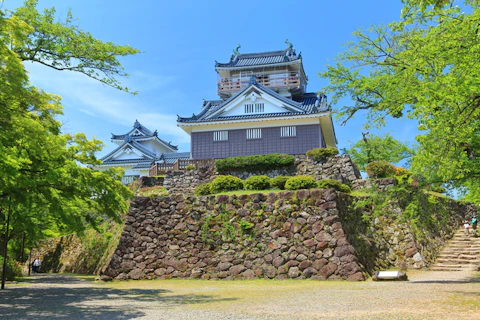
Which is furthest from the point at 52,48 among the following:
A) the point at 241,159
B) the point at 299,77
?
the point at 299,77

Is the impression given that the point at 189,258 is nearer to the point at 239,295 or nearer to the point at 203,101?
the point at 239,295

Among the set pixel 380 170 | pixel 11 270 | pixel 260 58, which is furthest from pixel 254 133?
pixel 11 270

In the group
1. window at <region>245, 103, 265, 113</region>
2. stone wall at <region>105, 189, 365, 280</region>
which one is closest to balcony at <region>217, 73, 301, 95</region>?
window at <region>245, 103, 265, 113</region>

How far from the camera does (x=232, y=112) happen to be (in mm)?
33562

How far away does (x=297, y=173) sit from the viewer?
26.6m

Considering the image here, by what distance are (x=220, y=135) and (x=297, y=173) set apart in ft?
27.0

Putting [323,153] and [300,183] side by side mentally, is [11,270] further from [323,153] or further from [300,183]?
[323,153]

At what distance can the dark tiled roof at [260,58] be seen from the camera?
39.6 m

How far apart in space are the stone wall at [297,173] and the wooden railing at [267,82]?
12071mm

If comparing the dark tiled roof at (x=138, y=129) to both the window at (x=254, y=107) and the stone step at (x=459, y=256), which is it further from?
the stone step at (x=459, y=256)

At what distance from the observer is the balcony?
37.1 meters

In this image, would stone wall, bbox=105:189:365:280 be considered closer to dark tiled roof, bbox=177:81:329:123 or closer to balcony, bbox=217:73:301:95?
dark tiled roof, bbox=177:81:329:123

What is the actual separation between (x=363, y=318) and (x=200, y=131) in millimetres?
26107

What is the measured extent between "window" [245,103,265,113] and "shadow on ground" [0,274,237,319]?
21.2 metres
